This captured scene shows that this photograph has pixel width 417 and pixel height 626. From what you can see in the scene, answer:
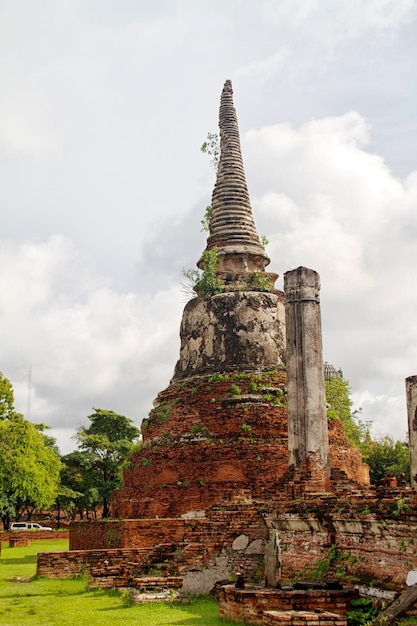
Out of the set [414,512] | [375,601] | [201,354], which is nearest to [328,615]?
[375,601]

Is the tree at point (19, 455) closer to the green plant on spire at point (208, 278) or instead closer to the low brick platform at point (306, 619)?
the green plant on spire at point (208, 278)

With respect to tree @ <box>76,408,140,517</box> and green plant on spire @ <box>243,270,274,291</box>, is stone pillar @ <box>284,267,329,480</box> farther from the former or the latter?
tree @ <box>76,408,140,517</box>

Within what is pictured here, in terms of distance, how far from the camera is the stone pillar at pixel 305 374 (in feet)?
46.6

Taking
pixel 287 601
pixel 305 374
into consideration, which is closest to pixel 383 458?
pixel 305 374

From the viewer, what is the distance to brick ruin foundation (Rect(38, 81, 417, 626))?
10.1 meters

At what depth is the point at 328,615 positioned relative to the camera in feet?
27.8

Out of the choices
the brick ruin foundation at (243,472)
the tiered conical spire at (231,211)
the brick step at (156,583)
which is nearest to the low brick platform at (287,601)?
the brick ruin foundation at (243,472)

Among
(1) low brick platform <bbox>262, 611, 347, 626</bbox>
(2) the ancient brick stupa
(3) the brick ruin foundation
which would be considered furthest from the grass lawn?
(2) the ancient brick stupa

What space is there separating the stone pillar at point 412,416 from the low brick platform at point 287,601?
6.37ft

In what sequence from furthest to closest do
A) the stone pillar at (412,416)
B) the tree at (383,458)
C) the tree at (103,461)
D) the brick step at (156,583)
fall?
the tree at (103,461), the tree at (383,458), the brick step at (156,583), the stone pillar at (412,416)

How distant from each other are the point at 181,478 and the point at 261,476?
2.05m

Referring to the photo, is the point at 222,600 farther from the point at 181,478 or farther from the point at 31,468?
the point at 31,468

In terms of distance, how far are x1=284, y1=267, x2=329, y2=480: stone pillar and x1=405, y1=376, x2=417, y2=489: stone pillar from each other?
11.8 ft

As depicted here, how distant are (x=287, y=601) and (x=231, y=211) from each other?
17097 millimetres
